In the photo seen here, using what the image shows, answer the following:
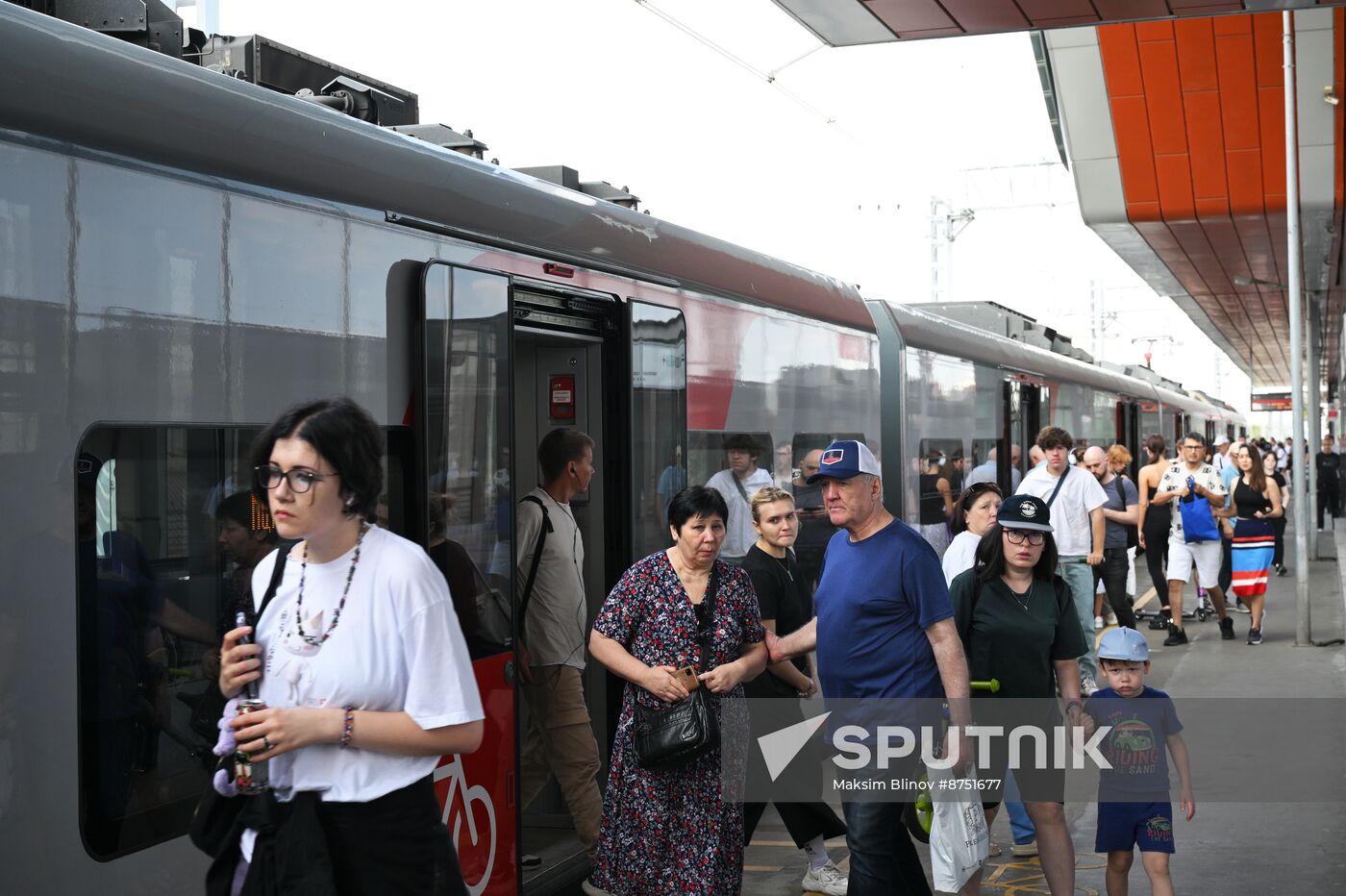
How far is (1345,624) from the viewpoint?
1380 cm

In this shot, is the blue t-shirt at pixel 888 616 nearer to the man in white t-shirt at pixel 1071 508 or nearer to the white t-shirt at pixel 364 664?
the white t-shirt at pixel 364 664

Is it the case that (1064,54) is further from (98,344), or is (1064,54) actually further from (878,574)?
(98,344)

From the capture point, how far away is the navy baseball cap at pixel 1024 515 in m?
5.34

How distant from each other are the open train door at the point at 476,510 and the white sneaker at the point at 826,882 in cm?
172

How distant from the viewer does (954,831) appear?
4746mm

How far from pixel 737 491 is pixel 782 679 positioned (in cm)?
173

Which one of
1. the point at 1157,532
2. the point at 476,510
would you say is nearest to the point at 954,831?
the point at 476,510

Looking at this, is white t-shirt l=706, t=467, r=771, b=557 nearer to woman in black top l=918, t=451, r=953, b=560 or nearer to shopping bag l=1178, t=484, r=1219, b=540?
woman in black top l=918, t=451, r=953, b=560

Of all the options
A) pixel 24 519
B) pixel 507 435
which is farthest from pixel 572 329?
pixel 24 519

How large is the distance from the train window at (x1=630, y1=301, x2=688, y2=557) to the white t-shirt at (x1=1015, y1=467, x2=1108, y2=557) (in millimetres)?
3702

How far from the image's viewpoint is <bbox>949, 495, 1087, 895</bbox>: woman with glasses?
5402mm

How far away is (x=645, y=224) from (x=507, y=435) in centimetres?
191

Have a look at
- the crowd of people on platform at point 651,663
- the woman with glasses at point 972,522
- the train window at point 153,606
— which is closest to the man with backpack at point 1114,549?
the woman with glasses at point 972,522

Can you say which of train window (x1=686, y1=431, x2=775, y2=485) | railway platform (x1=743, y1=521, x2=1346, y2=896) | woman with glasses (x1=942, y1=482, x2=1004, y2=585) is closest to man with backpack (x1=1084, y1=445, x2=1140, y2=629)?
railway platform (x1=743, y1=521, x2=1346, y2=896)
